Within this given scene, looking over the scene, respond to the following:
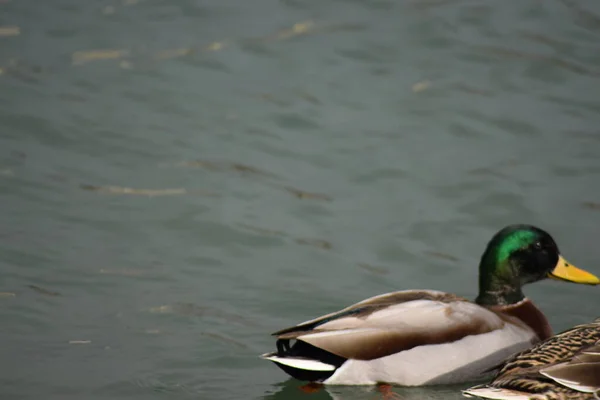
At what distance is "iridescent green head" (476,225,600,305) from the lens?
24.3 ft

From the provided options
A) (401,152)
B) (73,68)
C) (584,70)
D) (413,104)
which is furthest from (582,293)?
(73,68)

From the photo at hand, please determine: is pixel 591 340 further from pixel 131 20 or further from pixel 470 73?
pixel 131 20

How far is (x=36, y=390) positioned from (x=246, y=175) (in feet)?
11.8

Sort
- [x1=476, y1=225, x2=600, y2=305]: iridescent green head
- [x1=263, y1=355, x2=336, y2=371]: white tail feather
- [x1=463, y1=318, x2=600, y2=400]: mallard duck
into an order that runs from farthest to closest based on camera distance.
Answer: [x1=476, y1=225, x2=600, y2=305]: iridescent green head
[x1=263, y1=355, x2=336, y2=371]: white tail feather
[x1=463, y1=318, x2=600, y2=400]: mallard duck

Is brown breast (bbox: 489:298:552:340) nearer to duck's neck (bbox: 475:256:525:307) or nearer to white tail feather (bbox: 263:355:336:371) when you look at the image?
duck's neck (bbox: 475:256:525:307)

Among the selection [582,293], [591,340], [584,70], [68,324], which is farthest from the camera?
[584,70]

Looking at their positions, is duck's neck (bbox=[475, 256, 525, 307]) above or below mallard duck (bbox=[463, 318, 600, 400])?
below

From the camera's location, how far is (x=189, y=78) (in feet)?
35.6

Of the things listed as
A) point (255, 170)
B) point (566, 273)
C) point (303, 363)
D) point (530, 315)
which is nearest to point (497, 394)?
point (303, 363)

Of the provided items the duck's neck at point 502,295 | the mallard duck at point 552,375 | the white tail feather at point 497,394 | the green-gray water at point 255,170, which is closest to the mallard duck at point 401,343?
the green-gray water at point 255,170

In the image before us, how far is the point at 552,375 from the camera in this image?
18.6 ft

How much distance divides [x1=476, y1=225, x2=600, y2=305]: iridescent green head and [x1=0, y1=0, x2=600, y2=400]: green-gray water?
1.84 ft

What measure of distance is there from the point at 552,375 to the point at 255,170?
4.38 metres

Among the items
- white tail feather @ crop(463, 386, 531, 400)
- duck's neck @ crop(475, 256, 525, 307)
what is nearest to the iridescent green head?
duck's neck @ crop(475, 256, 525, 307)
